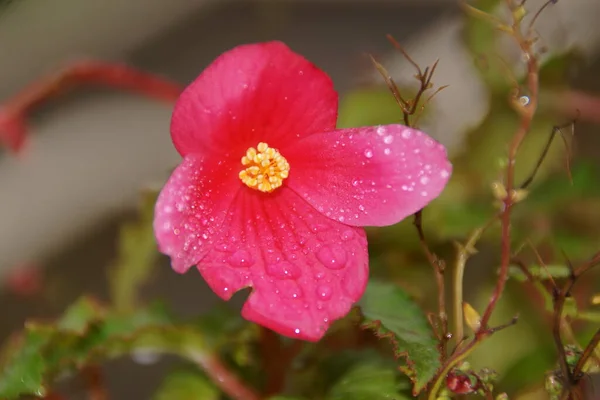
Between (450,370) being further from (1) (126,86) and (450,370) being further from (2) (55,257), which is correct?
(2) (55,257)

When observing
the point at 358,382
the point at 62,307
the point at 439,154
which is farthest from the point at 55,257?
the point at 439,154

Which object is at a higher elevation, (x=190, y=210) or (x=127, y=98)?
(x=190, y=210)

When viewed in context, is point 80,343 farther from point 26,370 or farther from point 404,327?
point 404,327

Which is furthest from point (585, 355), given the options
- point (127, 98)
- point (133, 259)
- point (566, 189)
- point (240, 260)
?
point (127, 98)

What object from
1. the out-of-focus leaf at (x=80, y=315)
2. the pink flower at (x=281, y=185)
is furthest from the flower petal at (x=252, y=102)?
the out-of-focus leaf at (x=80, y=315)

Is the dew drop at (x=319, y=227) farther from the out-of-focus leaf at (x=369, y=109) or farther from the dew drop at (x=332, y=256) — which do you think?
the out-of-focus leaf at (x=369, y=109)

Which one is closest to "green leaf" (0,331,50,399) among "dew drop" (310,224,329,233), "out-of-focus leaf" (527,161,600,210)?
"dew drop" (310,224,329,233)

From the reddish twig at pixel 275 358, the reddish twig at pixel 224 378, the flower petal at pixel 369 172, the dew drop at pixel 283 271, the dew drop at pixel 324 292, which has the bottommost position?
the reddish twig at pixel 224 378
